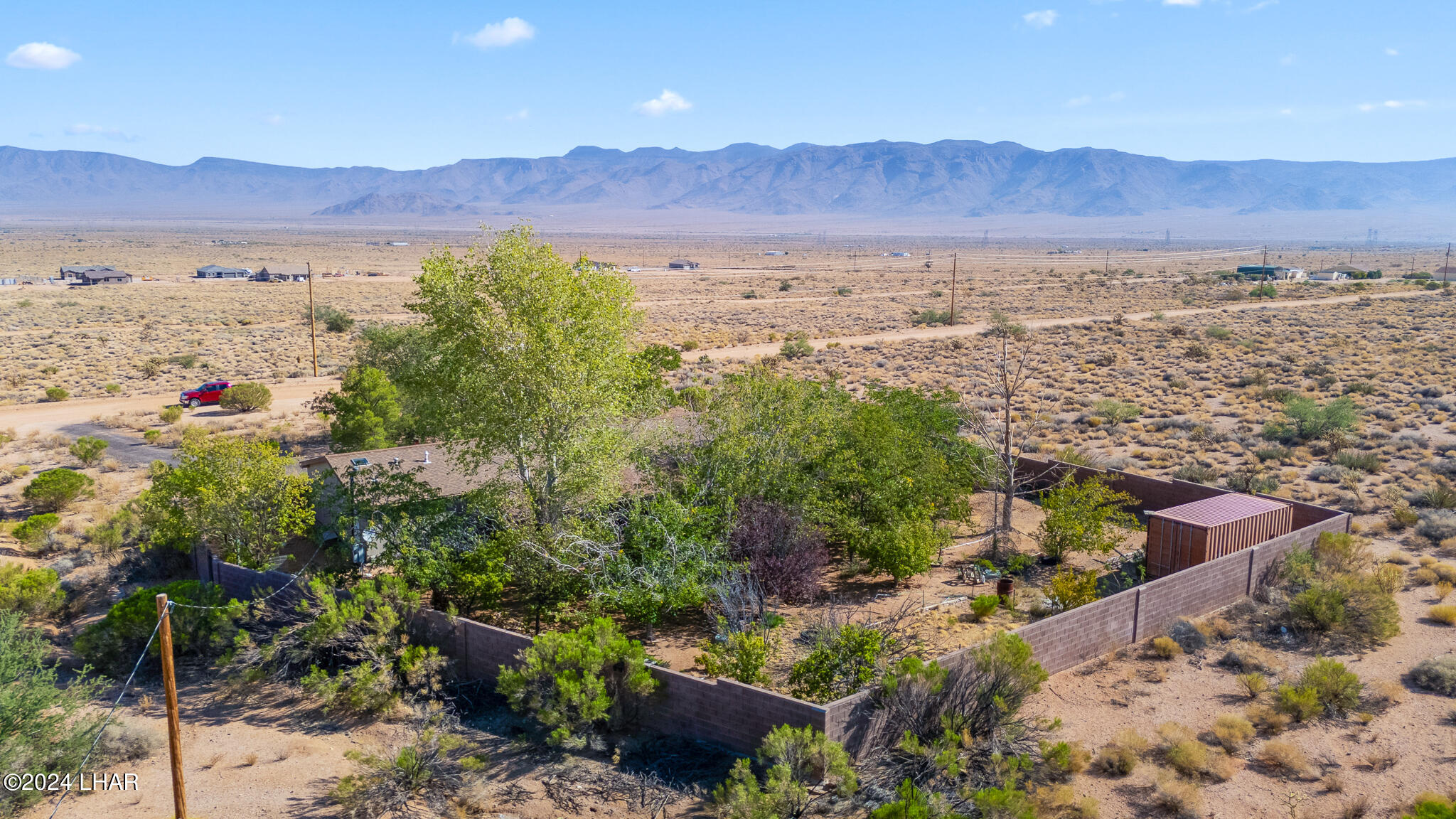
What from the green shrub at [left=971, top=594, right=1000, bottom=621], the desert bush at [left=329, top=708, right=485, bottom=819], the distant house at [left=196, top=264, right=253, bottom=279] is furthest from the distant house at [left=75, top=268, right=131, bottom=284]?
the green shrub at [left=971, top=594, right=1000, bottom=621]

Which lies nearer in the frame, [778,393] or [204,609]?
[204,609]

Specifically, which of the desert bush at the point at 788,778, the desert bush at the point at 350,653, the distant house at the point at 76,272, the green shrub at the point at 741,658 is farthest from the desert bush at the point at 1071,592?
the distant house at the point at 76,272

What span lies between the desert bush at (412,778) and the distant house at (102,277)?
10620cm

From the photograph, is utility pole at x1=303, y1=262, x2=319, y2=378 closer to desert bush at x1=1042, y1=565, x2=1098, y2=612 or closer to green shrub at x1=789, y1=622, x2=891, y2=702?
green shrub at x1=789, y1=622, x2=891, y2=702

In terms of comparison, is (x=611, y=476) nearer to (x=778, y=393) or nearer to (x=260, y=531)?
(x=778, y=393)

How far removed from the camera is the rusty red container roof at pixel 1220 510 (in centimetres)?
1966

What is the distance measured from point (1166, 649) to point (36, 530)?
2469 cm

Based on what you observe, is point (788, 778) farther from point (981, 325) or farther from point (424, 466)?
point (981, 325)

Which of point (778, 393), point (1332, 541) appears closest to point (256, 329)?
point (778, 393)

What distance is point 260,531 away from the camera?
1891 centimetres

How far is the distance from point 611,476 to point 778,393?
14.6ft

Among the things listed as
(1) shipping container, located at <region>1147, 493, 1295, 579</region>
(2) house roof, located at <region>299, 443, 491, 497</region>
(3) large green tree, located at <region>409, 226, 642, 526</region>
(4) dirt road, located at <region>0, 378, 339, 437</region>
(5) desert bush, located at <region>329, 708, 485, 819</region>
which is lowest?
(5) desert bush, located at <region>329, 708, 485, 819</region>

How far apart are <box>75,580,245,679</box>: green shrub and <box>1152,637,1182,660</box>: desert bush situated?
1583 cm

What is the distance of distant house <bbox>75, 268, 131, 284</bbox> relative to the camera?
99.2 meters
